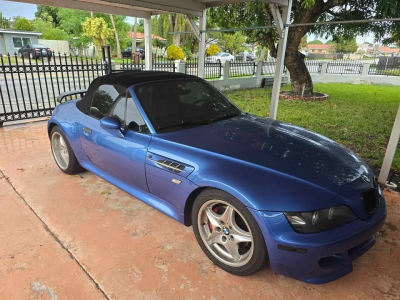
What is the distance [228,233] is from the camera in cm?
226

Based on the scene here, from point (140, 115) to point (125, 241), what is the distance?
126cm

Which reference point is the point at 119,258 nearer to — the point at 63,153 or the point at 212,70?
the point at 63,153

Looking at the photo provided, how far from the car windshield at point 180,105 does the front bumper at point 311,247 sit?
4.47 feet

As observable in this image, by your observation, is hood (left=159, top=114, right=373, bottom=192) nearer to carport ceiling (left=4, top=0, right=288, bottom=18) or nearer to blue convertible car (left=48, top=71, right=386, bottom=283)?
blue convertible car (left=48, top=71, right=386, bottom=283)

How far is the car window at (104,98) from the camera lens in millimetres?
3188

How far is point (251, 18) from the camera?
11055 millimetres

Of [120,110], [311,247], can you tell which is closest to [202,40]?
[120,110]

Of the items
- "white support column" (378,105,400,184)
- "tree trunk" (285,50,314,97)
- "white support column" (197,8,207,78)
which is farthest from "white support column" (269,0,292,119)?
"tree trunk" (285,50,314,97)

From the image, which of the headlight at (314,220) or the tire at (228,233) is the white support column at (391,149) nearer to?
the headlight at (314,220)

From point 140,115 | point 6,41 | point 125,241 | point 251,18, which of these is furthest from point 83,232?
point 6,41

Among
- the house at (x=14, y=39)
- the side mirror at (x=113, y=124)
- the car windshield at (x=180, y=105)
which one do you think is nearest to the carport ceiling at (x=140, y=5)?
the car windshield at (x=180, y=105)

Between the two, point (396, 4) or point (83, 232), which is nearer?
point (83, 232)

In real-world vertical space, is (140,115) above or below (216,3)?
below

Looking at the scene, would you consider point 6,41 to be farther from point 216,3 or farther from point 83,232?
point 83,232
